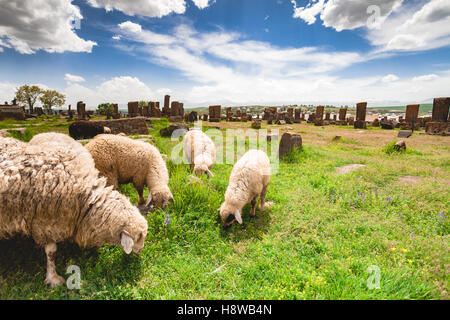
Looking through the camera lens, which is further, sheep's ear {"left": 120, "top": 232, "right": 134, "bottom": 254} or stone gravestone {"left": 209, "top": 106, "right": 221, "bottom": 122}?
stone gravestone {"left": 209, "top": 106, "right": 221, "bottom": 122}

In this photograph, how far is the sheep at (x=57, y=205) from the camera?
8.41 ft

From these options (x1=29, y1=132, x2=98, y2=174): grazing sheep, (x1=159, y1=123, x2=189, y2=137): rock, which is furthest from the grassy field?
(x1=159, y1=123, x2=189, y2=137): rock

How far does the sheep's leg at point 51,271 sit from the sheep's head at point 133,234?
844 millimetres

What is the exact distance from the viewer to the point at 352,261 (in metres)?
3.13

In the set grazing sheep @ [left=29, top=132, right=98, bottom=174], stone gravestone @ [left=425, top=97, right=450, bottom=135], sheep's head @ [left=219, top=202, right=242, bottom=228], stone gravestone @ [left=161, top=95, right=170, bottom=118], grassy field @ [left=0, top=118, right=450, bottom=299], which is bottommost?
grassy field @ [left=0, top=118, right=450, bottom=299]

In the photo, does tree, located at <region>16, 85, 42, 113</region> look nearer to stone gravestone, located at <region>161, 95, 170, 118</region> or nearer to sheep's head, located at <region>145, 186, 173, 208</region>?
stone gravestone, located at <region>161, 95, 170, 118</region>

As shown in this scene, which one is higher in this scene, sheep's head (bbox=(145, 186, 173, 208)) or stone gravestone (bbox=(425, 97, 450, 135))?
stone gravestone (bbox=(425, 97, 450, 135))

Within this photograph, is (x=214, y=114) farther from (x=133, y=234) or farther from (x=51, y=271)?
(x=51, y=271)

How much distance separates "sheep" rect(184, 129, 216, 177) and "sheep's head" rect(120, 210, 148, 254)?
324 centimetres

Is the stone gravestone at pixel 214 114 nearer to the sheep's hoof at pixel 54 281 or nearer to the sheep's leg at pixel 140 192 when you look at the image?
the sheep's leg at pixel 140 192

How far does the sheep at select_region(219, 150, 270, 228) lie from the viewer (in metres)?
4.25

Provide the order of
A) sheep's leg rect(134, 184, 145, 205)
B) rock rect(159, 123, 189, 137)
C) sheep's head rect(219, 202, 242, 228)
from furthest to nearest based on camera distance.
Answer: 1. rock rect(159, 123, 189, 137)
2. sheep's leg rect(134, 184, 145, 205)
3. sheep's head rect(219, 202, 242, 228)

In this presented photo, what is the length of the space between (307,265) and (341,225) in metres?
1.65
